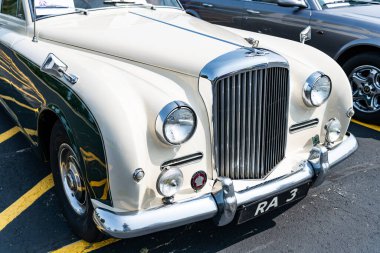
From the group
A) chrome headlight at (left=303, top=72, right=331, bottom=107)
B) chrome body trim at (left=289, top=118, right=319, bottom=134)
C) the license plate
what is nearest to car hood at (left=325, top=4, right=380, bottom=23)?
chrome headlight at (left=303, top=72, right=331, bottom=107)

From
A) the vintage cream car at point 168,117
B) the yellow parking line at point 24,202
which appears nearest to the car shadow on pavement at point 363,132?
the vintage cream car at point 168,117

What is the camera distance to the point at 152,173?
2.21m

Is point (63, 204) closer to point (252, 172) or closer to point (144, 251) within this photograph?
point (144, 251)

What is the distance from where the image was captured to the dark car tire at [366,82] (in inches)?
178

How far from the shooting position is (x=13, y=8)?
12.0 feet

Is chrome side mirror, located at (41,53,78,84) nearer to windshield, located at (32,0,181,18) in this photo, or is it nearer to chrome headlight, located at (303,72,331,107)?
windshield, located at (32,0,181,18)

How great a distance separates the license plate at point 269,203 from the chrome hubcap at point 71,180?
1009 millimetres

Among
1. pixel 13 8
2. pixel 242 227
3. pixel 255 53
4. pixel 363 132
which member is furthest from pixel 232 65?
pixel 363 132

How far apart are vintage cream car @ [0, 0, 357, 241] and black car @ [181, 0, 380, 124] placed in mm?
1639

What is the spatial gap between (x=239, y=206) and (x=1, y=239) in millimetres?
1644

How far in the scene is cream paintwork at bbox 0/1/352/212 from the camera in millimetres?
2170

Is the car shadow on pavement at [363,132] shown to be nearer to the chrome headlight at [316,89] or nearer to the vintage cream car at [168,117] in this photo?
the vintage cream car at [168,117]

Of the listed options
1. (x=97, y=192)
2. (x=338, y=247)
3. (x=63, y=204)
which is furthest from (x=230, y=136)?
(x=63, y=204)

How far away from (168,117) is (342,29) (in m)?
3.33
